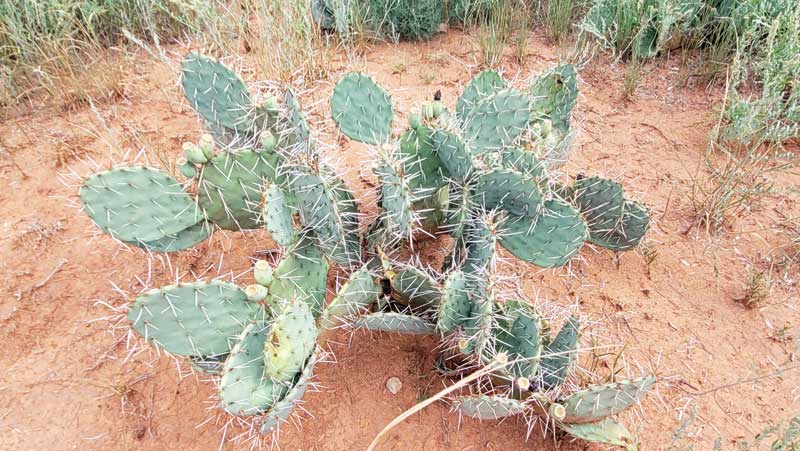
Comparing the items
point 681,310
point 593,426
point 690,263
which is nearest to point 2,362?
point 593,426

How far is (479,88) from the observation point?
7.09 ft

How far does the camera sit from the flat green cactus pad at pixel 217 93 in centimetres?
181

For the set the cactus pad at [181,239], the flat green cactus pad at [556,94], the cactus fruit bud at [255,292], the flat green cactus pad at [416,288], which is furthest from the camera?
the flat green cactus pad at [556,94]

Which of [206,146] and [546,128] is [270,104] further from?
[546,128]

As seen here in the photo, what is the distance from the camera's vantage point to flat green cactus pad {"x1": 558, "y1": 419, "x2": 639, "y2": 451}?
1.47m

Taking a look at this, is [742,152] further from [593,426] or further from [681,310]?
[593,426]

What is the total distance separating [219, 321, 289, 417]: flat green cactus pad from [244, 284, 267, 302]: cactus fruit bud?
0.23 feet

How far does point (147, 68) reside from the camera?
11.0 feet

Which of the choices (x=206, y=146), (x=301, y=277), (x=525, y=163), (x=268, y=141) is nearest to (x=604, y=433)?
(x=525, y=163)

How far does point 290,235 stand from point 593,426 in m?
1.11

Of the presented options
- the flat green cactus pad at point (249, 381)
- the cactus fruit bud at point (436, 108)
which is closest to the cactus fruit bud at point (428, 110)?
the cactus fruit bud at point (436, 108)

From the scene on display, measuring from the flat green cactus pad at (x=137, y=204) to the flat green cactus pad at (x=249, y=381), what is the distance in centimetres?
51

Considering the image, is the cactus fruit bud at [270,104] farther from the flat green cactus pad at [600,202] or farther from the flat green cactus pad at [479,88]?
the flat green cactus pad at [600,202]

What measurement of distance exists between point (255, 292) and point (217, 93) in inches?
34.6
